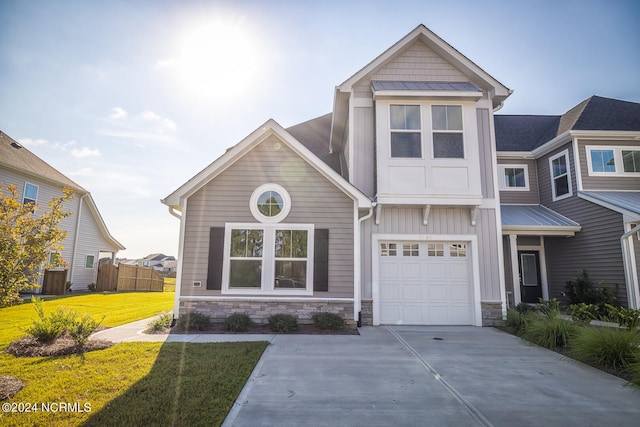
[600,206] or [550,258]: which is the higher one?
[600,206]

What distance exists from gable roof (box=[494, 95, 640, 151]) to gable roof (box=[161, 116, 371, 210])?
27.0 ft

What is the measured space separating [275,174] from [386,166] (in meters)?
3.03

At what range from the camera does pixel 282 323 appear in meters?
7.42

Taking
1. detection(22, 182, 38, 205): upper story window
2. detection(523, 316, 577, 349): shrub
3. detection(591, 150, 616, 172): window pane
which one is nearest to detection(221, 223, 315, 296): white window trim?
detection(523, 316, 577, 349): shrub

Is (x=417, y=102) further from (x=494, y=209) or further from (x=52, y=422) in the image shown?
(x=52, y=422)

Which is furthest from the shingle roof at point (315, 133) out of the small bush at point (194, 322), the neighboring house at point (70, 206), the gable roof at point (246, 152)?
the neighboring house at point (70, 206)

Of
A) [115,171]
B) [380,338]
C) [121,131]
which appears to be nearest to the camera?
[380,338]

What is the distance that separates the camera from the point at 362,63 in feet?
31.4

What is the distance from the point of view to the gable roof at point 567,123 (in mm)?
11398

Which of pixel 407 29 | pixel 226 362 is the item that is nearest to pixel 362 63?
pixel 407 29

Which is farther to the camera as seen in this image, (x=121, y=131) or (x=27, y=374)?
(x=121, y=131)

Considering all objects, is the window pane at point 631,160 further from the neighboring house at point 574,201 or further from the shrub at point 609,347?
the shrub at point 609,347

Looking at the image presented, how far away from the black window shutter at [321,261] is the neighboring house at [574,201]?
246 inches

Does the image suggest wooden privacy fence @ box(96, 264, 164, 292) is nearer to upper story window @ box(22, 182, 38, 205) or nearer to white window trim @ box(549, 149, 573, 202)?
upper story window @ box(22, 182, 38, 205)
